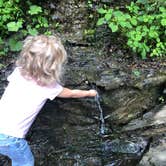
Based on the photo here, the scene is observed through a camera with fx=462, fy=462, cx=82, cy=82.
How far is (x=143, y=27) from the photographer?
5.52 meters

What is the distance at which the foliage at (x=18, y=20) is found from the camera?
18.5 ft

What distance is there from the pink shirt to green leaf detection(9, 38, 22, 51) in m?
2.00

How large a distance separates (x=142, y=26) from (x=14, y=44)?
156 cm

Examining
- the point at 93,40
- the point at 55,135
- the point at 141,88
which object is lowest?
the point at 55,135

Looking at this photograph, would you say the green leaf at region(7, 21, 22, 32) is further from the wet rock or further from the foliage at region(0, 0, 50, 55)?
the wet rock

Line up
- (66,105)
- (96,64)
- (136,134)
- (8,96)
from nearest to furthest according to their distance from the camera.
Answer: (8,96) → (136,134) → (66,105) → (96,64)

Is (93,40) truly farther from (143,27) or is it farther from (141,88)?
(141,88)

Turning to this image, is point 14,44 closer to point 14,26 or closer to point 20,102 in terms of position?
point 14,26

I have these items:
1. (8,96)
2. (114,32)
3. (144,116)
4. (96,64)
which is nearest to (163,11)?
(114,32)

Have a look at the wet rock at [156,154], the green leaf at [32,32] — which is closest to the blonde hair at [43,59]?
the wet rock at [156,154]

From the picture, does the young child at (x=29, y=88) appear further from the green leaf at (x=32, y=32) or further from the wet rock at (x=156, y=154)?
the green leaf at (x=32, y=32)

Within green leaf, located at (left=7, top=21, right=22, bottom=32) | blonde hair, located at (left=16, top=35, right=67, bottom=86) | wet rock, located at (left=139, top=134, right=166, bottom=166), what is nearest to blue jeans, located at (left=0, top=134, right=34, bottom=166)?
blonde hair, located at (left=16, top=35, right=67, bottom=86)

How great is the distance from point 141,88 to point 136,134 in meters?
0.64

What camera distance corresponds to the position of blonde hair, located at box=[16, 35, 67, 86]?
3.39 m
